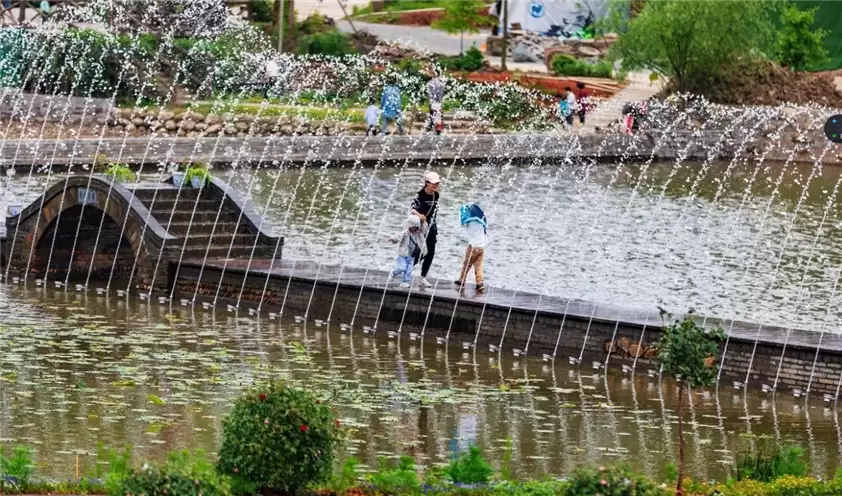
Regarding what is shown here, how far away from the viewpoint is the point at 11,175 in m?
41.4

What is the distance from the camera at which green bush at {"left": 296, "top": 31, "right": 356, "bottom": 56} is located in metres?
61.6

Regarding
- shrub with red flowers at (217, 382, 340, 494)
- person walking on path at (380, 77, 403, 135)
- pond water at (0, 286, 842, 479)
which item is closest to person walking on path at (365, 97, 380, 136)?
person walking on path at (380, 77, 403, 135)

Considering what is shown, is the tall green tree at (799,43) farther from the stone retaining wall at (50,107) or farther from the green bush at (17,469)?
the green bush at (17,469)

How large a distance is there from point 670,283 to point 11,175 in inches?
628

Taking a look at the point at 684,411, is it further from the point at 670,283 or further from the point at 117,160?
the point at 117,160

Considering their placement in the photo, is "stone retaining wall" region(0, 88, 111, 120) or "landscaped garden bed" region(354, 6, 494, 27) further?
"landscaped garden bed" region(354, 6, 494, 27)

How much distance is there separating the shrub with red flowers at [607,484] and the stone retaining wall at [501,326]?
926cm

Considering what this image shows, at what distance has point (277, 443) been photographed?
1375 centimetres

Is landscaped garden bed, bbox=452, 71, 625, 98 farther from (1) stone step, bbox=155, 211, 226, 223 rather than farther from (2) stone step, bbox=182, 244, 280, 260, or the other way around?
(2) stone step, bbox=182, 244, 280, 260

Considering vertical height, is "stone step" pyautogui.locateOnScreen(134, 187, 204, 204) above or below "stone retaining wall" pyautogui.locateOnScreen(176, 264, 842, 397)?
above

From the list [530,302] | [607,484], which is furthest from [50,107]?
[607,484]

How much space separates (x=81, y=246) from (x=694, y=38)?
108 ft

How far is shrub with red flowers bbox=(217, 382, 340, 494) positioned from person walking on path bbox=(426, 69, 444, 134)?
38.3m

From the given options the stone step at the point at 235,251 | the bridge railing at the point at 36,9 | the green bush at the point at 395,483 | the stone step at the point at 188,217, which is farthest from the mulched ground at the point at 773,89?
the green bush at the point at 395,483
